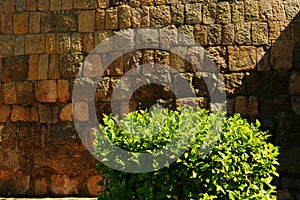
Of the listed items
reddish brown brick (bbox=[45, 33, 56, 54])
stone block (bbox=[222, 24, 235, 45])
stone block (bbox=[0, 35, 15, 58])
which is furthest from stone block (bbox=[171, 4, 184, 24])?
stone block (bbox=[0, 35, 15, 58])

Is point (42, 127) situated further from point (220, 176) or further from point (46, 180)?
point (220, 176)

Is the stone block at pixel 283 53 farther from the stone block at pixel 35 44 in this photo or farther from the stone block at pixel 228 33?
the stone block at pixel 35 44

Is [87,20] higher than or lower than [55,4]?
lower

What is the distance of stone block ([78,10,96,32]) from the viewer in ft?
21.9

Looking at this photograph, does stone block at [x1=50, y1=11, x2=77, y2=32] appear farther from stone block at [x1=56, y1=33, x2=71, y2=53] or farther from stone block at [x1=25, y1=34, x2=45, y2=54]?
stone block at [x1=25, y1=34, x2=45, y2=54]

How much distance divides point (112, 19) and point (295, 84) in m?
2.74

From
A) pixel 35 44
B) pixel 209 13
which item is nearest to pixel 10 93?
pixel 35 44

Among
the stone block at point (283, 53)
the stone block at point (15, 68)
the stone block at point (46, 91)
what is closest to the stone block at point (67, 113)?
the stone block at point (46, 91)

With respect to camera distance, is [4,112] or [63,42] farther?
[4,112]

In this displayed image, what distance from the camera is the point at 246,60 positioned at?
6578 millimetres

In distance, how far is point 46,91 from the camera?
6723mm

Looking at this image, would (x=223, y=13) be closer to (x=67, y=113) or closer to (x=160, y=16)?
(x=160, y=16)

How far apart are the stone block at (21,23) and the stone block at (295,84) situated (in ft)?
12.7

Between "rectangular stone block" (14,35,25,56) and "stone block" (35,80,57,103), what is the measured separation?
533 millimetres
